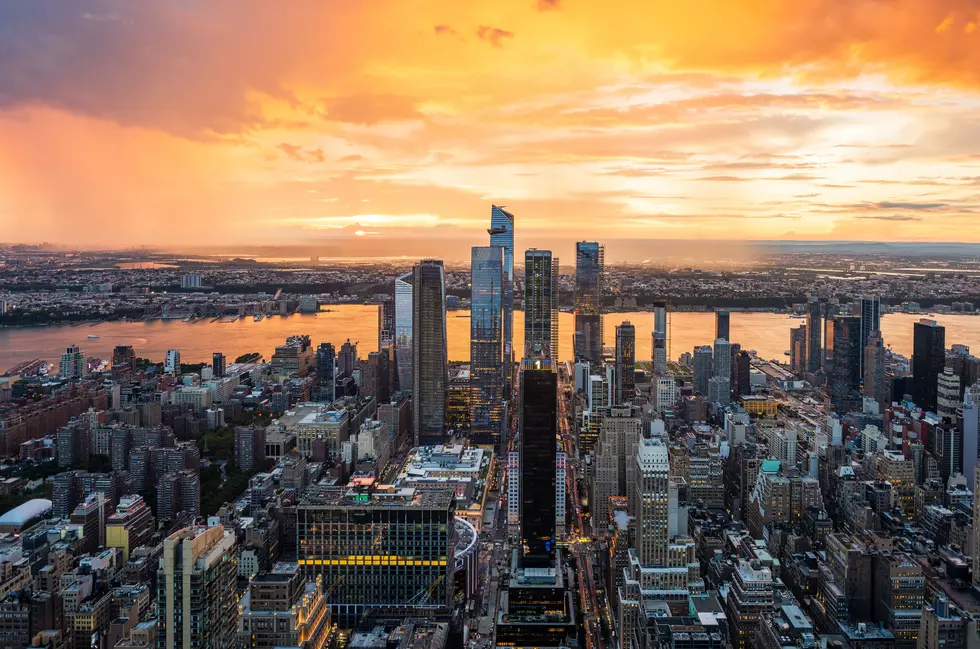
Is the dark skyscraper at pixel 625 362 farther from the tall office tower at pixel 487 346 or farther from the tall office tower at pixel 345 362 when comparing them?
the tall office tower at pixel 345 362

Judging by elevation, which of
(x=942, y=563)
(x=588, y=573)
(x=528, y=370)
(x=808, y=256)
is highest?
(x=808, y=256)

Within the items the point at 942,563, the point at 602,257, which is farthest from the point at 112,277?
the point at 942,563

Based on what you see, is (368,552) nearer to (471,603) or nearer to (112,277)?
(471,603)

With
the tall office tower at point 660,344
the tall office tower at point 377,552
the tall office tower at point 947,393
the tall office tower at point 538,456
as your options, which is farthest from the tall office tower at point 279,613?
the tall office tower at point 660,344

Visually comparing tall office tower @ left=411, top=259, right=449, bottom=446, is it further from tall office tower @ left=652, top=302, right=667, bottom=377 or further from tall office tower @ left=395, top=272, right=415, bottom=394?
tall office tower @ left=652, top=302, right=667, bottom=377

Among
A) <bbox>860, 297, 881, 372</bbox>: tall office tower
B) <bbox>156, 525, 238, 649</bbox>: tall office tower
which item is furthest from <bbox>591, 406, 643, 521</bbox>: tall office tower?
<bbox>860, 297, 881, 372</bbox>: tall office tower

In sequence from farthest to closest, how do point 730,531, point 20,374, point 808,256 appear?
point 808,256
point 20,374
point 730,531
